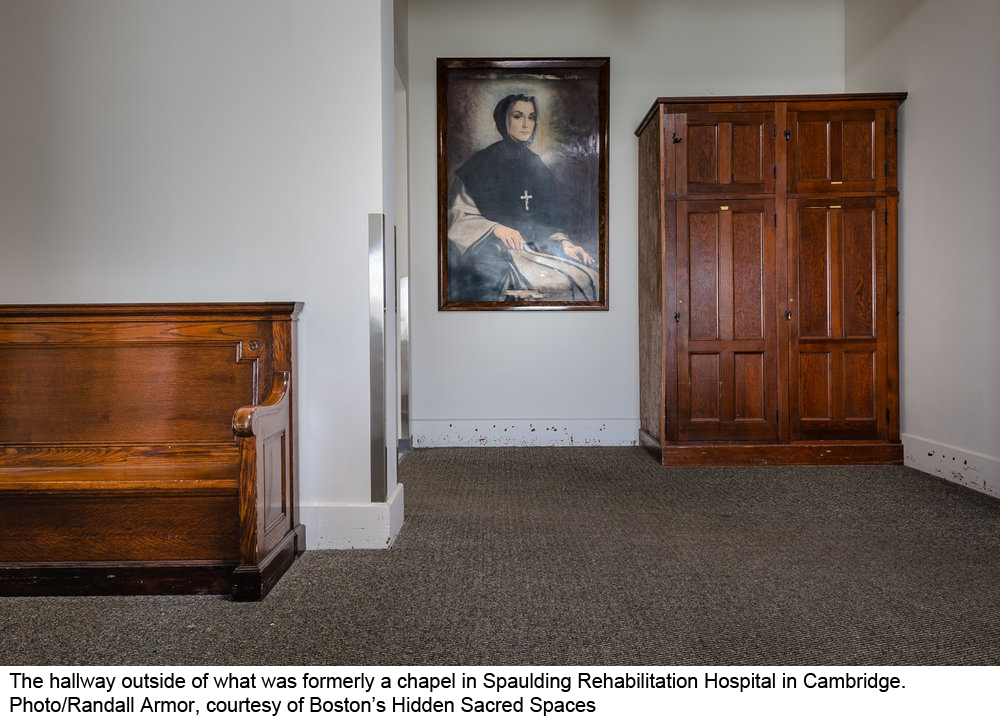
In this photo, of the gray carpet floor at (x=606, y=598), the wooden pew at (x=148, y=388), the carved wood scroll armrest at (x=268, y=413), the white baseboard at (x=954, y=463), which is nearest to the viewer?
the gray carpet floor at (x=606, y=598)

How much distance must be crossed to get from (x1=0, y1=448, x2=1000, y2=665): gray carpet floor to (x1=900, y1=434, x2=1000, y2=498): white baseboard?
0.22 metres

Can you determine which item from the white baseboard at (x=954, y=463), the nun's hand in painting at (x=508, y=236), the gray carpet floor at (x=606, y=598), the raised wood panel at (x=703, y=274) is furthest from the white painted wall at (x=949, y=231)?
the nun's hand in painting at (x=508, y=236)

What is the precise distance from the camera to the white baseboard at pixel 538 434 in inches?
205

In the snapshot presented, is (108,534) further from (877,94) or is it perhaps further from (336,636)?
(877,94)

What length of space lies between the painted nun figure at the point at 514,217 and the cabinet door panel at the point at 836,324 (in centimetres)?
147

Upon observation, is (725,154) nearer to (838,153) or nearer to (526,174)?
(838,153)

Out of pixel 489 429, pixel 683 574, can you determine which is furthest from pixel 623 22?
pixel 683 574

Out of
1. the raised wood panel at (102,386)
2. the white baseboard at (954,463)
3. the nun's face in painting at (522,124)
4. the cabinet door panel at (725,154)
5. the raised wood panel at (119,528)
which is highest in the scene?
the nun's face in painting at (522,124)

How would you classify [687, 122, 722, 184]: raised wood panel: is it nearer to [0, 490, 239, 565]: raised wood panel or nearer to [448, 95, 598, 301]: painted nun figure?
[448, 95, 598, 301]: painted nun figure

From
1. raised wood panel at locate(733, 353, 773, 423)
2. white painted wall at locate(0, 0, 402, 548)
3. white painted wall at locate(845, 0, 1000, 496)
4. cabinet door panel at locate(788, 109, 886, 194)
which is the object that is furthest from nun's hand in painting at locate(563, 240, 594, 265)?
white painted wall at locate(0, 0, 402, 548)

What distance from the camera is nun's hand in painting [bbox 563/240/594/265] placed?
5152mm

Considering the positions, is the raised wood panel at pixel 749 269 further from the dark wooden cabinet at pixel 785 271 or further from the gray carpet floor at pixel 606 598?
the gray carpet floor at pixel 606 598

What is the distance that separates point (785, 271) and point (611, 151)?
5.34ft
